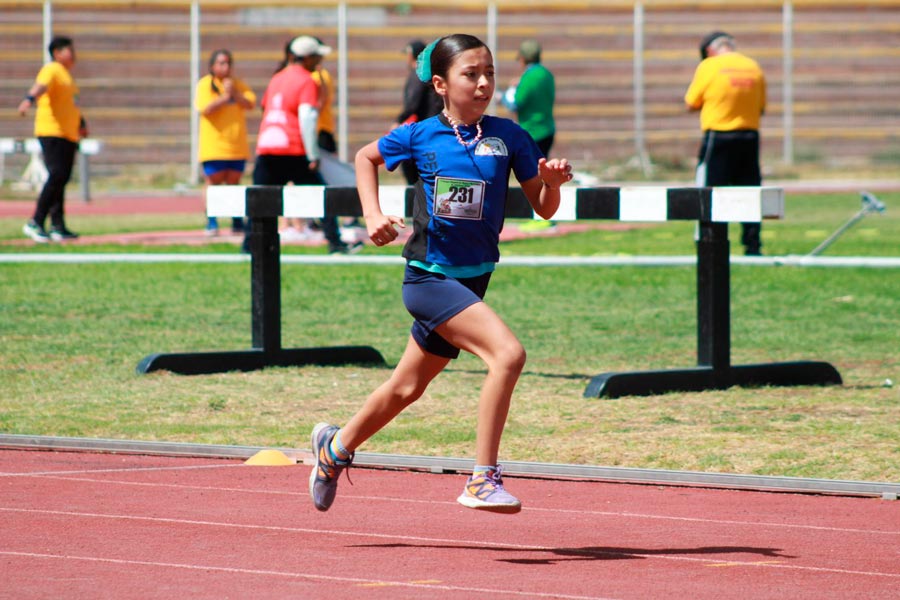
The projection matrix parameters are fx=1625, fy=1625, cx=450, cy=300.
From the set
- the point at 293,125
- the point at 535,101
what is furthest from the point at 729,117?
the point at 293,125

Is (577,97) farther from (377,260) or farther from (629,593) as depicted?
(629,593)

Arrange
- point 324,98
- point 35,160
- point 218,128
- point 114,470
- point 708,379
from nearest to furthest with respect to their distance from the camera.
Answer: point 114,470
point 708,379
point 324,98
point 218,128
point 35,160

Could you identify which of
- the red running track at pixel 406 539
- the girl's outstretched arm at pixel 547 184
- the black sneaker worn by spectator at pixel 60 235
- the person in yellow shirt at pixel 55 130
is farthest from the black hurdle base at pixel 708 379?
the black sneaker worn by spectator at pixel 60 235

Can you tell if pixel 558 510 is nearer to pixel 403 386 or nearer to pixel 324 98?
pixel 403 386

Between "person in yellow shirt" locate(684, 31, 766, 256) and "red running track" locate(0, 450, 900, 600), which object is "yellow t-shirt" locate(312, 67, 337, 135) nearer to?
"person in yellow shirt" locate(684, 31, 766, 256)

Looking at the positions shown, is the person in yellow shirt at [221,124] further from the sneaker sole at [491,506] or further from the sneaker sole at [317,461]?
the sneaker sole at [491,506]

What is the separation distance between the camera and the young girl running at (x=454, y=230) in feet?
17.1

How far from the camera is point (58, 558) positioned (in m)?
4.88

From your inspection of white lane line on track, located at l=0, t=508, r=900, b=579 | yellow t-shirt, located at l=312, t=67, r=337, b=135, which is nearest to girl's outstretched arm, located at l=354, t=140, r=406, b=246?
white lane line on track, located at l=0, t=508, r=900, b=579

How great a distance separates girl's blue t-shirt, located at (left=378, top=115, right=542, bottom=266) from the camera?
17.4 ft

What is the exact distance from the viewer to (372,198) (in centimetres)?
547

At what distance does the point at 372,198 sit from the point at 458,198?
330 millimetres

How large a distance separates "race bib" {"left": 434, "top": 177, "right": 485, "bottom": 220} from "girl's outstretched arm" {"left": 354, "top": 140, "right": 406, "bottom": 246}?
15 cm

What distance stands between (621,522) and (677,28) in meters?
28.1
